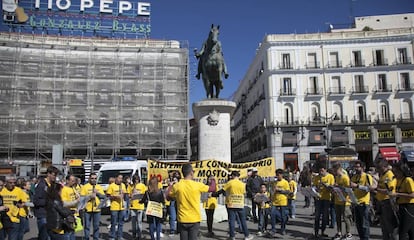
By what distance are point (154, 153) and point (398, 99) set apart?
28.9 m

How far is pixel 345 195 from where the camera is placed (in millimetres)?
8547

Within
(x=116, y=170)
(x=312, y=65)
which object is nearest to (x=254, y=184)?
(x=116, y=170)

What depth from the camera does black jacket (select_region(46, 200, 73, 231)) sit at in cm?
599

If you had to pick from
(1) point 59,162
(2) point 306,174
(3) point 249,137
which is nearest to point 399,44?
(3) point 249,137

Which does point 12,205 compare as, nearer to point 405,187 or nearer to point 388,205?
point 388,205

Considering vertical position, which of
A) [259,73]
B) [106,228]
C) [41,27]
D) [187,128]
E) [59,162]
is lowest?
[106,228]

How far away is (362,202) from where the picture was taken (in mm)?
8211

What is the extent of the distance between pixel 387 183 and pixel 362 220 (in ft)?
3.54

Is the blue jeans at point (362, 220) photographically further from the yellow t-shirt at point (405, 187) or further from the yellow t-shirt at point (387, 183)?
the yellow t-shirt at point (405, 187)

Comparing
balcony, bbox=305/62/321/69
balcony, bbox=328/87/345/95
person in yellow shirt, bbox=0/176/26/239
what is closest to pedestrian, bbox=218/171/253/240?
person in yellow shirt, bbox=0/176/26/239

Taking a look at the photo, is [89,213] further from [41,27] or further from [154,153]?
[41,27]

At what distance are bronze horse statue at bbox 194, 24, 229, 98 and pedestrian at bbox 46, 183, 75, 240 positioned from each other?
9.16 metres

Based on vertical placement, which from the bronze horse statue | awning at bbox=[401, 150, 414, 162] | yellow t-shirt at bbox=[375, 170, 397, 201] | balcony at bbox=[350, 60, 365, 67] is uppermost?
balcony at bbox=[350, 60, 365, 67]

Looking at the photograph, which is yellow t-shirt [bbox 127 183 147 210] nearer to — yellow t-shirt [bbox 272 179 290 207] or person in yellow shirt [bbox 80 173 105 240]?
person in yellow shirt [bbox 80 173 105 240]
